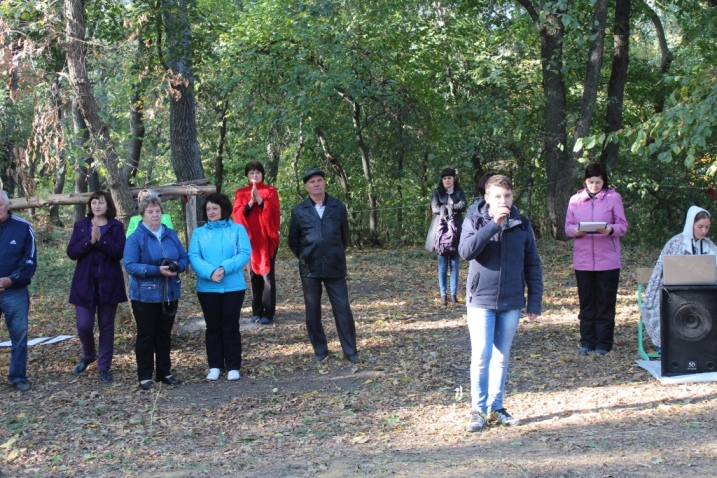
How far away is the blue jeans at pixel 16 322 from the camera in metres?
6.71

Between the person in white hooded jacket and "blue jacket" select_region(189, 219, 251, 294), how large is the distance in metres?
3.84

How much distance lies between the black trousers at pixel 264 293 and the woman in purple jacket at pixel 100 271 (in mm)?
2094

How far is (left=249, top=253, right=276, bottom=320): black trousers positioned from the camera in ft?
29.4

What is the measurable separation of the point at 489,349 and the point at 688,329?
7.37 ft

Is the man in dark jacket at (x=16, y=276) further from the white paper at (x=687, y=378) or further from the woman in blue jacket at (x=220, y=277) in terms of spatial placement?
the white paper at (x=687, y=378)

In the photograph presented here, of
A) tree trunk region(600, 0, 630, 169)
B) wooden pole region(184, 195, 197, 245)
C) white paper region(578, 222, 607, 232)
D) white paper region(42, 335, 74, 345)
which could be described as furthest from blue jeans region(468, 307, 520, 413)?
tree trunk region(600, 0, 630, 169)

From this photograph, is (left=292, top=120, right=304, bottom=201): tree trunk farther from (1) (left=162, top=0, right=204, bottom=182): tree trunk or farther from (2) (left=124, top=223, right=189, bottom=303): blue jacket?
(2) (left=124, top=223, right=189, bottom=303): blue jacket

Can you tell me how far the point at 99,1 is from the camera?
1046cm

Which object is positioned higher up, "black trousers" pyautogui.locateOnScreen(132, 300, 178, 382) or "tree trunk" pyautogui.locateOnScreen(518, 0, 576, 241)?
"tree trunk" pyautogui.locateOnScreen(518, 0, 576, 241)

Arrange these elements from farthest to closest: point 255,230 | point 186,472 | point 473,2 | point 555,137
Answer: point 473,2 → point 555,137 → point 255,230 → point 186,472

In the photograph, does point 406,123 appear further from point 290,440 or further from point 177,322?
point 290,440

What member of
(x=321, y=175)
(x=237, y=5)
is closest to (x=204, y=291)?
(x=321, y=175)

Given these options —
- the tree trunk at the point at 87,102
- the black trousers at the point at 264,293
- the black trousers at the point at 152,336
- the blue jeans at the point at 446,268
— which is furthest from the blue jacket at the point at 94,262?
the blue jeans at the point at 446,268

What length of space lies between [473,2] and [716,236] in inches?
283
